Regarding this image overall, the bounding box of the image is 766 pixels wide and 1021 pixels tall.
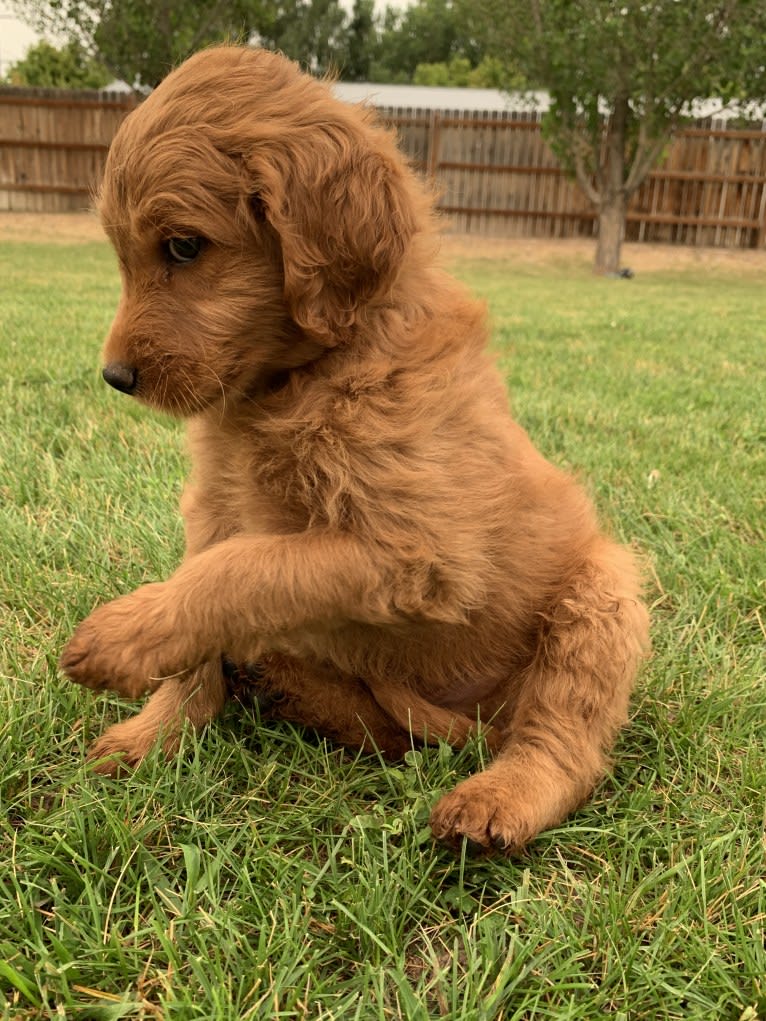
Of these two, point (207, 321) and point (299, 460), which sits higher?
point (207, 321)

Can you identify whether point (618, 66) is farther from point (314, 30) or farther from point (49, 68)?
point (314, 30)

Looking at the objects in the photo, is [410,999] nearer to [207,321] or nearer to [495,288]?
[207,321]

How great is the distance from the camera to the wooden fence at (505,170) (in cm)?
2448

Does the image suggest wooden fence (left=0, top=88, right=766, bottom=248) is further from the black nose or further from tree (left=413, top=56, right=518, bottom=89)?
tree (left=413, top=56, right=518, bottom=89)

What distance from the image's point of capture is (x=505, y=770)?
213 centimetres

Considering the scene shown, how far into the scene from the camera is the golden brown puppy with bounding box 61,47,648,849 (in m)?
2.00

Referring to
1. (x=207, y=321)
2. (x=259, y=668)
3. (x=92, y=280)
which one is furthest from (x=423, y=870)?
(x=92, y=280)

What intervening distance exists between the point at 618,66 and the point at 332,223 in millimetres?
18704

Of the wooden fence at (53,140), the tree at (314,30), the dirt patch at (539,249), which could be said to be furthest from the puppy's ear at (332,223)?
the tree at (314,30)

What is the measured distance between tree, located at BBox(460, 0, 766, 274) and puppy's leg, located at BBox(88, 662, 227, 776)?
18.6 metres

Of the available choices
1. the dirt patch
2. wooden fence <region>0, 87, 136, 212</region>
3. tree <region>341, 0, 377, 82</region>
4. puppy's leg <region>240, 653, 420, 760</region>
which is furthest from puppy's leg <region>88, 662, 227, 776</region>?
tree <region>341, 0, 377, 82</region>

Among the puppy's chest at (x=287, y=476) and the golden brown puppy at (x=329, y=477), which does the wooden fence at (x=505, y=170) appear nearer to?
the golden brown puppy at (x=329, y=477)

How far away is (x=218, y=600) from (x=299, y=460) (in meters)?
0.39

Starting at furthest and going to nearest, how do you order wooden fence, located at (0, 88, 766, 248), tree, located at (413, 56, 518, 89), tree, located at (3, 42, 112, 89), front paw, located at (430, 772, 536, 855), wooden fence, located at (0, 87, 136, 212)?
tree, located at (413, 56, 518, 89) → tree, located at (3, 42, 112, 89) → wooden fence, located at (0, 87, 136, 212) → wooden fence, located at (0, 88, 766, 248) → front paw, located at (430, 772, 536, 855)
